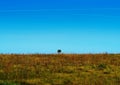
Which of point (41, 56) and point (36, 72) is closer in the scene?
point (36, 72)

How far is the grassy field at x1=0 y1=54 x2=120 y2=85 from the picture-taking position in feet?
77.2

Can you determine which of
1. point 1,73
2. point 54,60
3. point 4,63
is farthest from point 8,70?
point 54,60

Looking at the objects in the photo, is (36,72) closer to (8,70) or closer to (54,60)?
(8,70)

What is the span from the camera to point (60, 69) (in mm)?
27562

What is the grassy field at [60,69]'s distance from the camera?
23.5 m

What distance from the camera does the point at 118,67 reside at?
95.6 ft

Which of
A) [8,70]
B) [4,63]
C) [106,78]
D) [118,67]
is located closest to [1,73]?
[8,70]

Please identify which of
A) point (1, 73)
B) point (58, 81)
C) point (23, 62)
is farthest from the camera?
point (23, 62)

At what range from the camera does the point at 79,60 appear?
109ft

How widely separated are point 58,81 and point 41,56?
12.2 meters

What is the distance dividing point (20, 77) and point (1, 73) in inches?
65.3

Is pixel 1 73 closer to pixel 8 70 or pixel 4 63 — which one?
pixel 8 70

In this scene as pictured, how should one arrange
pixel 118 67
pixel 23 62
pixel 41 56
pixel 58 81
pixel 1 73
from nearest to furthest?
pixel 58 81
pixel 1 73
pixel 118 67
pixel 23 62
pixel 41 56

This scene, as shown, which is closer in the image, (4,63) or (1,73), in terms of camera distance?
(1,73)
